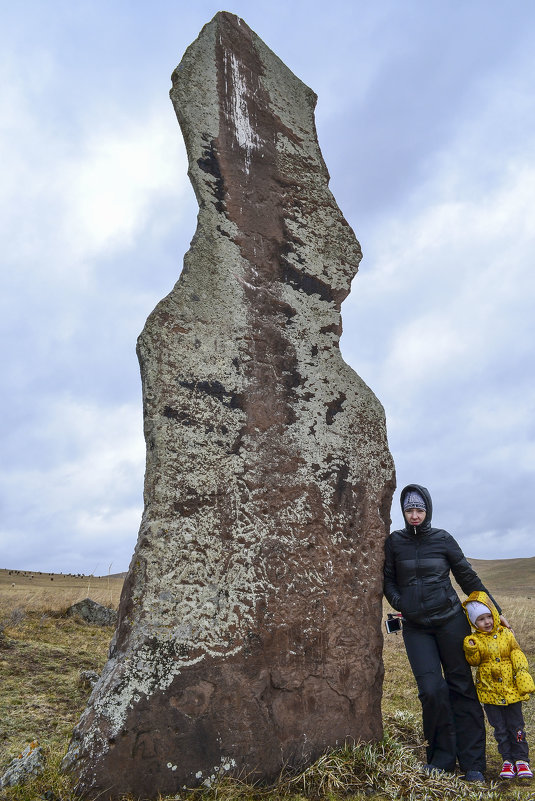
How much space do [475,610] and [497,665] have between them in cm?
38

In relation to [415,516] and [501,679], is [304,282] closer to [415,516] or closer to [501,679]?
[415,516]

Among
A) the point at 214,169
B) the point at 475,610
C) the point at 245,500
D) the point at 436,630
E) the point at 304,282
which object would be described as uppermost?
the point at 214,169

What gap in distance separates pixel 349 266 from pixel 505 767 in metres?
3.99

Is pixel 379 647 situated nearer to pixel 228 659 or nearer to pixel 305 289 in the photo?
pixel 228 659

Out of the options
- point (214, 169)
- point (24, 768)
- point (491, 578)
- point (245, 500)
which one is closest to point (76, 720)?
point (24, 768)

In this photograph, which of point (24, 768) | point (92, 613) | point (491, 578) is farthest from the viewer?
point (491, 578)

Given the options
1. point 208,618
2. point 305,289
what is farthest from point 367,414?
point 208,618

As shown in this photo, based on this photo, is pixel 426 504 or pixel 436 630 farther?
pixel 426 504

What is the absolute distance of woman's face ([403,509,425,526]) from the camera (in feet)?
15.1

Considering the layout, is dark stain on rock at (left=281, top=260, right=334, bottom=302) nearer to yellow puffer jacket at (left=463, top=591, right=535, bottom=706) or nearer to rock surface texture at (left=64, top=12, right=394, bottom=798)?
rock surface texture at (left=64, top=12, right=394, bottom=798)

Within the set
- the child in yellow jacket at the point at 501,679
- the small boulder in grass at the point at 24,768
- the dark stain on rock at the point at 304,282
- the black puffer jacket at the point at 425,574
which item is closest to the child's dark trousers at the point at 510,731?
the child in yellow jacket at the point at 501,679

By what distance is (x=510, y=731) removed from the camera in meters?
4.21

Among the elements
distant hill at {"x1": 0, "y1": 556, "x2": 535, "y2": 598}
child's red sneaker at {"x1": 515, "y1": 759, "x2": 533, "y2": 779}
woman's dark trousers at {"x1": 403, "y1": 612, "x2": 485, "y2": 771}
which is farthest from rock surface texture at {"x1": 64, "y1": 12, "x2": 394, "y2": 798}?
distant hill at {"x1": 0, "y1": 556, "x2": 535, "y2": 598}

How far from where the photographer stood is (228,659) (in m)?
3.63
